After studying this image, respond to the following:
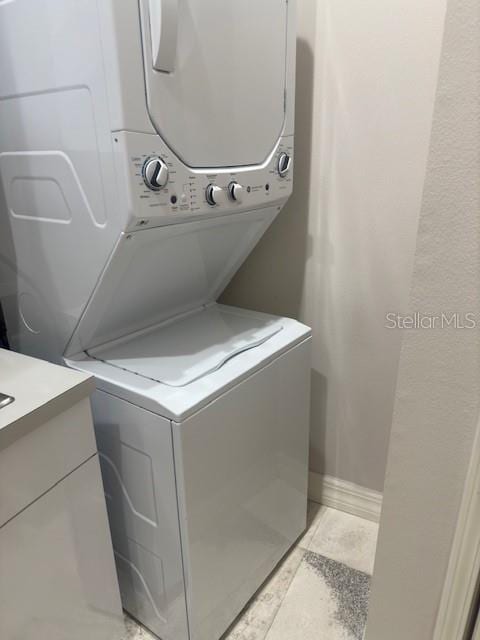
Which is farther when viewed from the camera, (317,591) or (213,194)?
(317,591)

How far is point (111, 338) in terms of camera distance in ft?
4.90

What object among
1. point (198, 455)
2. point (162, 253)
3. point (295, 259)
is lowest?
point (198, 455)

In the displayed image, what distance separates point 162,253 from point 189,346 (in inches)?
13.3

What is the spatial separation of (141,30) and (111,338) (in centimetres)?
87

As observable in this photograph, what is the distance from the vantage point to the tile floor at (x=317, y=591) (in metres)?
1.60

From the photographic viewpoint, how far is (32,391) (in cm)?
107

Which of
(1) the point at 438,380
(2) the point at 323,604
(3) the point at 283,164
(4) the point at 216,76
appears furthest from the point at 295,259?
(2) the point at 323,604

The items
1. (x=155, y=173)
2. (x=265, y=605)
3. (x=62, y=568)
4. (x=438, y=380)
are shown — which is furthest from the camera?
(x=265, y=605)

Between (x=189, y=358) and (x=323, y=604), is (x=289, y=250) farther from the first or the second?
(x=323, y=604)

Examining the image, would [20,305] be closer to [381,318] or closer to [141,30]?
[141,30]

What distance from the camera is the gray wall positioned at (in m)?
1.47

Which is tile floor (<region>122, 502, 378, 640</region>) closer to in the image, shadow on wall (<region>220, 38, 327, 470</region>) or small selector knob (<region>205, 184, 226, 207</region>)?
shadow on wall (<region>220, 38, 327, 470</region>)

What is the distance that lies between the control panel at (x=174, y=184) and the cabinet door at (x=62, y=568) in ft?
2.22

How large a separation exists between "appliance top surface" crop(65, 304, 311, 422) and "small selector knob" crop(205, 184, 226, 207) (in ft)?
1.53
